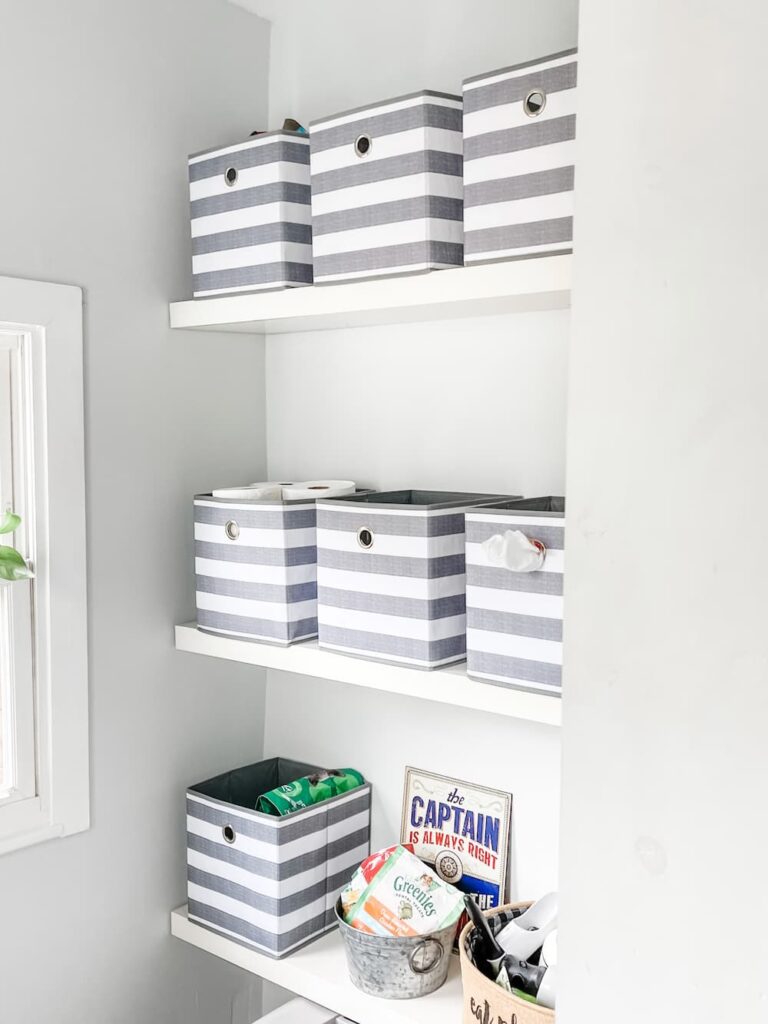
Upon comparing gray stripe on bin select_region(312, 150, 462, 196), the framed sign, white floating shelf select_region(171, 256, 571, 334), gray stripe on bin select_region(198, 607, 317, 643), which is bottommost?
the framed sign

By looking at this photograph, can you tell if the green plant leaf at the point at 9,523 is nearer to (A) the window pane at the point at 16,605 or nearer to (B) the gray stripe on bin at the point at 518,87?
(A) the window pane at the point at 16,605

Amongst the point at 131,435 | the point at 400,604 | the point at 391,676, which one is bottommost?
the point at 391,676

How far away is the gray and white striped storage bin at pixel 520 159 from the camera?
1.12 meters

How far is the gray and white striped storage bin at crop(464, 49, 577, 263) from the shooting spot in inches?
44.1

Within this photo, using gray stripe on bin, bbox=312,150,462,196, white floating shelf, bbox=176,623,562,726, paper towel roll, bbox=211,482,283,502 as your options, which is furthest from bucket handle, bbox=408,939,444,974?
gray stripe on bin, bbox=312,150,462,196

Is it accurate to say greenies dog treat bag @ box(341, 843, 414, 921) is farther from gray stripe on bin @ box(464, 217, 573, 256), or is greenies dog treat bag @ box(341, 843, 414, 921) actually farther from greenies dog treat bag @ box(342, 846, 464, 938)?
gray stripe on bin @ box(464, 217, 573, 256)

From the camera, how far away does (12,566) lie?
4.66 ft

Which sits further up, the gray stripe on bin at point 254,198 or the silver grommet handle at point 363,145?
the silver grommet handle at point 363,145

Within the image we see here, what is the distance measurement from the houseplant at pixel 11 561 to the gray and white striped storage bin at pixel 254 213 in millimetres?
473

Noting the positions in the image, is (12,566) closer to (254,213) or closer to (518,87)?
(254,213)

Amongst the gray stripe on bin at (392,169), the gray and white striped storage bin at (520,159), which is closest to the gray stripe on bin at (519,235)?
the gray and white striped storage bin at (520,159)

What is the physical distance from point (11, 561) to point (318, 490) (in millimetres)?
470

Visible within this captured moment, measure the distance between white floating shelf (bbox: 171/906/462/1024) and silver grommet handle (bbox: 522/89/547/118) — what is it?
3.95 ft

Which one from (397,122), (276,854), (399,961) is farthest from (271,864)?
(397,122)
